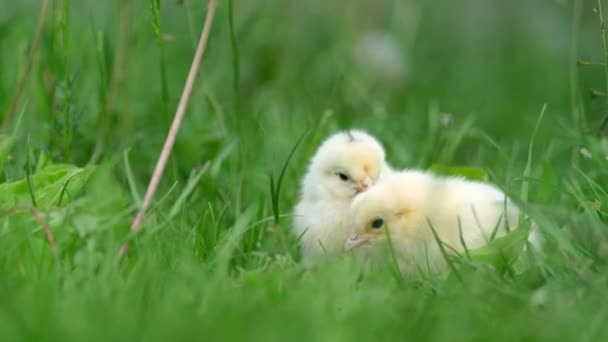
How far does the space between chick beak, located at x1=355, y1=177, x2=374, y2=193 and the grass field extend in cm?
28

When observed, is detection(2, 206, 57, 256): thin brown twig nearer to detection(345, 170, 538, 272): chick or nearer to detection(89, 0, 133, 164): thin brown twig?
detection(345, 170, 538, 272): chick

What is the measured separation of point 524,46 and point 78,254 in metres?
5.27

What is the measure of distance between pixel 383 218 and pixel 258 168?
0.97 m

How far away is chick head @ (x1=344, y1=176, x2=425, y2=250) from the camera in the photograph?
11.1ft

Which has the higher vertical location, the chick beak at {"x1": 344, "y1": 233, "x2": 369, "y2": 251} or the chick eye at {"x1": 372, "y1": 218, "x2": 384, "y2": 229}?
the chick eye at {"x1": 372, "y1": 218, "x2": 384, "y2": 229}

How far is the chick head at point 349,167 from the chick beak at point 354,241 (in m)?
0.42

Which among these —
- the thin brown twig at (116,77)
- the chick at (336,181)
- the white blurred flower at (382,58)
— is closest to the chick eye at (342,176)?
the chick at (336,181)

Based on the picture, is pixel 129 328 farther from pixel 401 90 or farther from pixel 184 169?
pixel 401 90

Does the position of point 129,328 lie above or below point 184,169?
above

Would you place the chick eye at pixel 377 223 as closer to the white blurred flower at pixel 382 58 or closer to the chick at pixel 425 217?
the chick at pixel 425 217

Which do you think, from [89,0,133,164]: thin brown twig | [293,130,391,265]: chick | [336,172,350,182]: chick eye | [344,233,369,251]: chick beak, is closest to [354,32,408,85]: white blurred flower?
[89,0,133,164]: thin brown twig

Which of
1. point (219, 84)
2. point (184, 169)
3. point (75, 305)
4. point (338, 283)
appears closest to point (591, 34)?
point (219, 84)

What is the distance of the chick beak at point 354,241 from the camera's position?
339 cm

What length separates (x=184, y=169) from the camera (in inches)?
169
